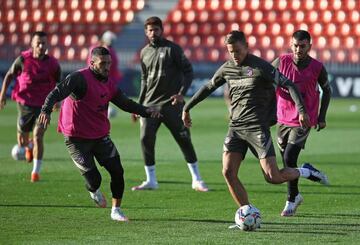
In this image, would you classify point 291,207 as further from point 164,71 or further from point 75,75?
point 164,71

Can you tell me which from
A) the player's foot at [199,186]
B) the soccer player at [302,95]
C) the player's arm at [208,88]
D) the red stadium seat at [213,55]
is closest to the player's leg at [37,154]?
the player's foot at [199,186]

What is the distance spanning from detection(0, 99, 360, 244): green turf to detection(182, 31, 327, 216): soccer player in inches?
23.3

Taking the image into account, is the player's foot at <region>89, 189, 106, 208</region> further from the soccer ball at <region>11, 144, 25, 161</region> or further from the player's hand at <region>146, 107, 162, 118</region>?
the soccer ball at <region>11, 144, 25, 161</region>

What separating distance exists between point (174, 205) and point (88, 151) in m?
1.65

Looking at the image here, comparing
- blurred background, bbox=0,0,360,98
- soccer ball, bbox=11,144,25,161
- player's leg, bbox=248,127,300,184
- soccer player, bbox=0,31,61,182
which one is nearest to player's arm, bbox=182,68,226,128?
player's leg, bbox=248,127,300,184

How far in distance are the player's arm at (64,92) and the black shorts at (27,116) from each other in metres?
4.82

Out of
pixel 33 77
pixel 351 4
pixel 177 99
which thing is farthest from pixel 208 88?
pixel 351 4

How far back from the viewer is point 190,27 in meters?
37.9

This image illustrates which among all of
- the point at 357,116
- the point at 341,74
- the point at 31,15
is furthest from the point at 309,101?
the point at 31,15

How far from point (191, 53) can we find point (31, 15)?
8.09m

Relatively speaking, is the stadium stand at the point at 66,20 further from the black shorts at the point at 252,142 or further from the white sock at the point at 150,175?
the black shorts at the point at 252,142

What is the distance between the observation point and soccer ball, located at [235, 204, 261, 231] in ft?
31.4

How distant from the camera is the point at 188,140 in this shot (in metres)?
13.9

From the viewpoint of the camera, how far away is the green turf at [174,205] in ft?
30.7
